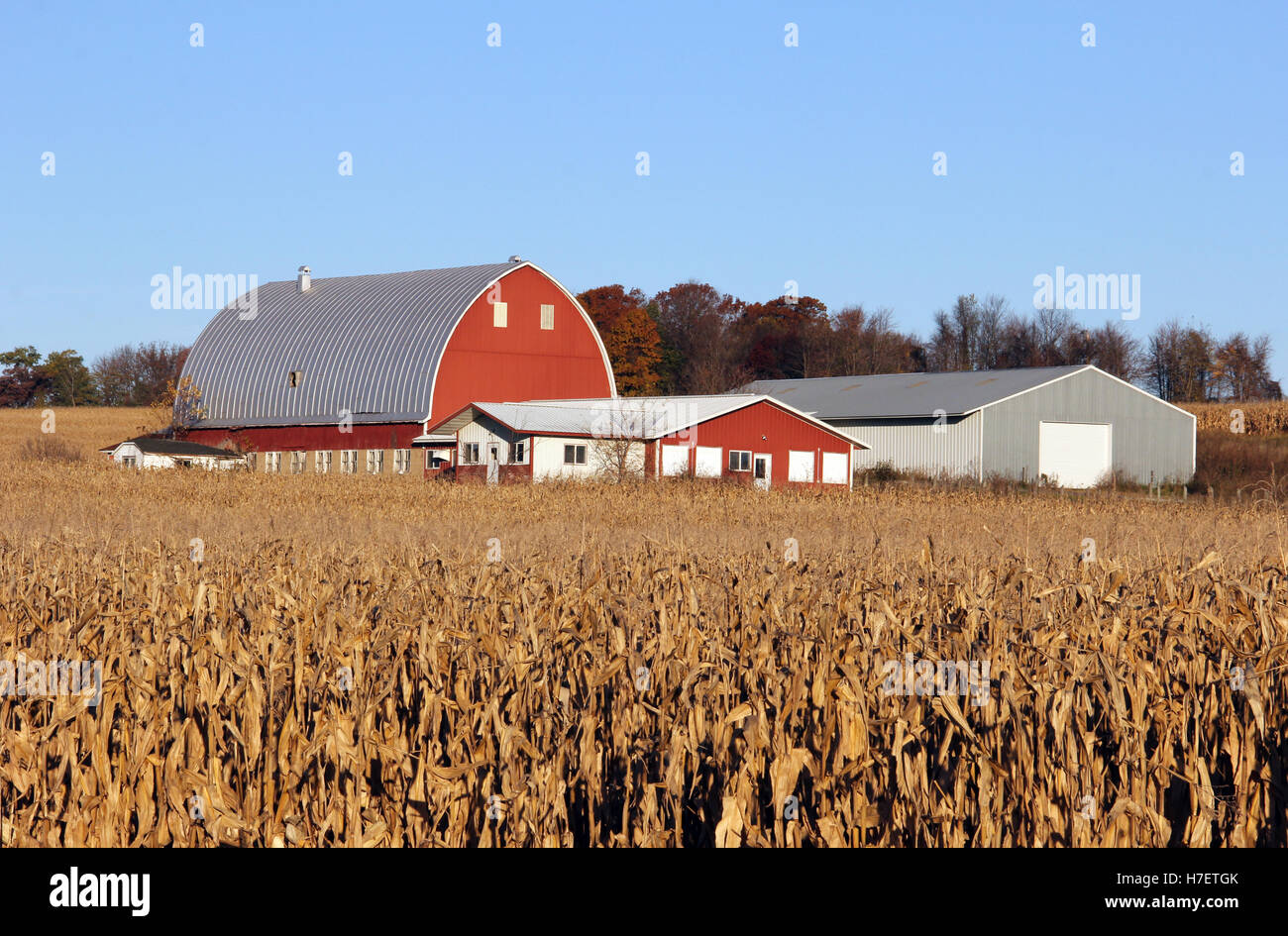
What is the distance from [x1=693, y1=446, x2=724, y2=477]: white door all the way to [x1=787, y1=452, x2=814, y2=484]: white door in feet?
9.89

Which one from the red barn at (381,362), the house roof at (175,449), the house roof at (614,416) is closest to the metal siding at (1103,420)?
the house roof at (614,416)

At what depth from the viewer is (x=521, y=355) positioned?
52.6 m

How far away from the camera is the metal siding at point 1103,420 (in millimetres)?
49750

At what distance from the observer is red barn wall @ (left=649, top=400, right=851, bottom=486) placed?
4203cm

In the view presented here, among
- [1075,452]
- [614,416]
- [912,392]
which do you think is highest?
[912,392]

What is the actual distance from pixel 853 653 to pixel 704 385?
8044 centimetres

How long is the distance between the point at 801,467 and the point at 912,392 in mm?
11859

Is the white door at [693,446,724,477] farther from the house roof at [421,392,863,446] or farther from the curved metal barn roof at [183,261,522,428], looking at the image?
the curved metal barn roof at [183,261,522,428]

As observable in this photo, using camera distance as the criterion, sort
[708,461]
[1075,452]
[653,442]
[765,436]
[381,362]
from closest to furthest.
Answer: [653,442] → [708,461] → [765,436] → [381,362] → [1075,452]

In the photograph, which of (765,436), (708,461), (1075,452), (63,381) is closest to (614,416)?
(708,461)

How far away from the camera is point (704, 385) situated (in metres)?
85.5

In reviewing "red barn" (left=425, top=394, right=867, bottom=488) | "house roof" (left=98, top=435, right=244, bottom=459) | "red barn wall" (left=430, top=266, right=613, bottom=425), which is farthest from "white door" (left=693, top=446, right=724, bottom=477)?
"house roof" (left=98, top=435, right=244, bottom=459)

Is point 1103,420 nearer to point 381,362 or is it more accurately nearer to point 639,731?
point 381,362

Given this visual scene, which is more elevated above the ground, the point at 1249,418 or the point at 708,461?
the point at 1249,418
